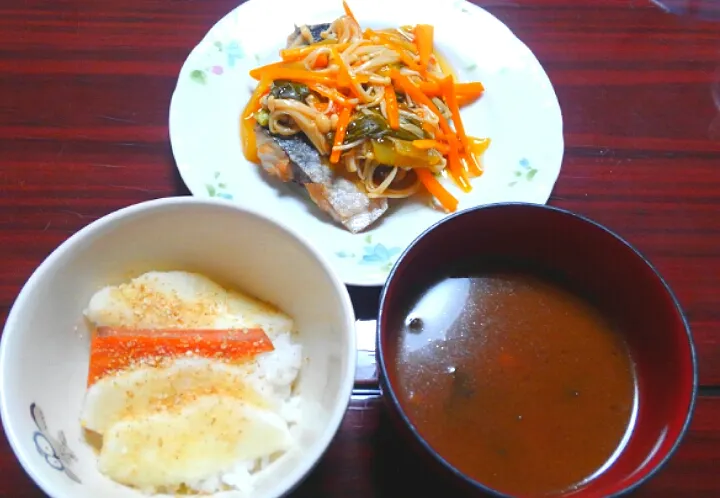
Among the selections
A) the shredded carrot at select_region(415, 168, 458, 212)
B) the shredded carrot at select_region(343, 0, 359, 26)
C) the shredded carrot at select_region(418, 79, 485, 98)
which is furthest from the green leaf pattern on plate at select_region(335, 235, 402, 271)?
the shredded carrot at select_region(343, 0, 359, 26)

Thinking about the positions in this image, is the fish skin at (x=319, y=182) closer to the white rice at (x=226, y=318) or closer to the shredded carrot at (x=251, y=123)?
the shredded carrot at (x=251, y=123)

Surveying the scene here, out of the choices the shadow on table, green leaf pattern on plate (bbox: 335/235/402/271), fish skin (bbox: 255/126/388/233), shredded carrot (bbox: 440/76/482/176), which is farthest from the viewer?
shredded carrot (bbox: 440/76/482/176)

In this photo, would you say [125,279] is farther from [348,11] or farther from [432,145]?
[348,11]

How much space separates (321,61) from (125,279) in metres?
0.79

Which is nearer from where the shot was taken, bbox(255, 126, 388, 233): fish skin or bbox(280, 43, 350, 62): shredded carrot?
bbox(255, 126, 388, 233): fish skin

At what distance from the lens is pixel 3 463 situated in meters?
0.94

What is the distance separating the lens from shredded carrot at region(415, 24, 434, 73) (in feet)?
4.91

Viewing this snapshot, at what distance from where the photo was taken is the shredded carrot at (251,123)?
1356mm

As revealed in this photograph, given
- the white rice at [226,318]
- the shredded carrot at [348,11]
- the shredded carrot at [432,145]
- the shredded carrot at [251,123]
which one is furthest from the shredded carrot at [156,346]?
the shredded carrot at [348,11]

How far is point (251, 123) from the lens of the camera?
55.0 inches

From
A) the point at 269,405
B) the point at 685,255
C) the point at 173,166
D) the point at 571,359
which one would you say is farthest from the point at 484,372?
the point at 173,166

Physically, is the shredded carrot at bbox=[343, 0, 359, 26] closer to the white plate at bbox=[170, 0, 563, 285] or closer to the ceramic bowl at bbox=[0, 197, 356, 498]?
the white plate at bbox=[170, 0, 563, 285]

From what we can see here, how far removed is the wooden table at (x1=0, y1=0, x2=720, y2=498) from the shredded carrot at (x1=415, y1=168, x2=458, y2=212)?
0.21m

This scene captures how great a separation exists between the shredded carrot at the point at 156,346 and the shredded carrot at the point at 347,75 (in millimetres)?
777
